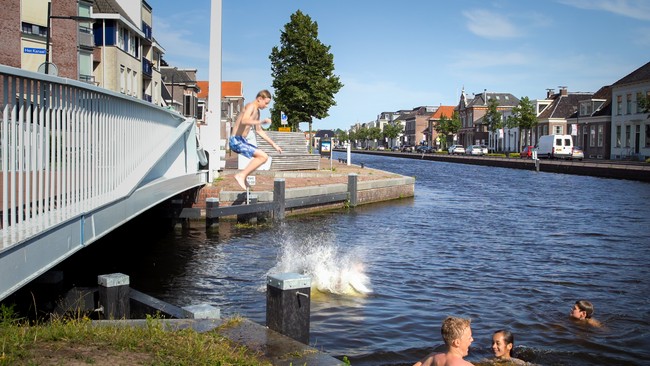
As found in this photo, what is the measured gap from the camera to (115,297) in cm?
801

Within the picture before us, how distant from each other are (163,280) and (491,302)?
6408mm

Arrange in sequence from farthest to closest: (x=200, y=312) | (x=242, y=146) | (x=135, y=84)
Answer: (x=135, y=84) < (x=242, y=146) < (x=200, y=312)

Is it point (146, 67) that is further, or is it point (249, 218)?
point (146, 67)

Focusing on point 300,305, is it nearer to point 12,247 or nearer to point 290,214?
point 12,247

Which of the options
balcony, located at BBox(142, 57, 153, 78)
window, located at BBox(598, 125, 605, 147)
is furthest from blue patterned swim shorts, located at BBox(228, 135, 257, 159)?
window, located at BBox(598, 125, 605, 147)

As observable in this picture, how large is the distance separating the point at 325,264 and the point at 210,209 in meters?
5.91

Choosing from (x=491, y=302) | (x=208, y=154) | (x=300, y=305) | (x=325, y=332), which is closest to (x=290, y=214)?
(x=208, y=154)

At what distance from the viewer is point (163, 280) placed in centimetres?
1328

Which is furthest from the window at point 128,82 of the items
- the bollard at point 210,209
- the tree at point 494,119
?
the tree at point 494,119

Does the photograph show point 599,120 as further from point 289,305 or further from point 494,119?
point 289,305

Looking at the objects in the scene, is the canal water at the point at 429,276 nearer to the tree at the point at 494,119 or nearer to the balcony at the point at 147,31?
the balcony at the point at 147,31

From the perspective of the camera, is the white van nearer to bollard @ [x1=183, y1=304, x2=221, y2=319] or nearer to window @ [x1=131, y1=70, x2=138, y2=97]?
window @ [x1=131, y1=70, x2=138, y2=97]

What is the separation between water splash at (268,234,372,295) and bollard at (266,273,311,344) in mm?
3803

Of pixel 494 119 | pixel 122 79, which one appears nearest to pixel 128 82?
pixel 122 79
